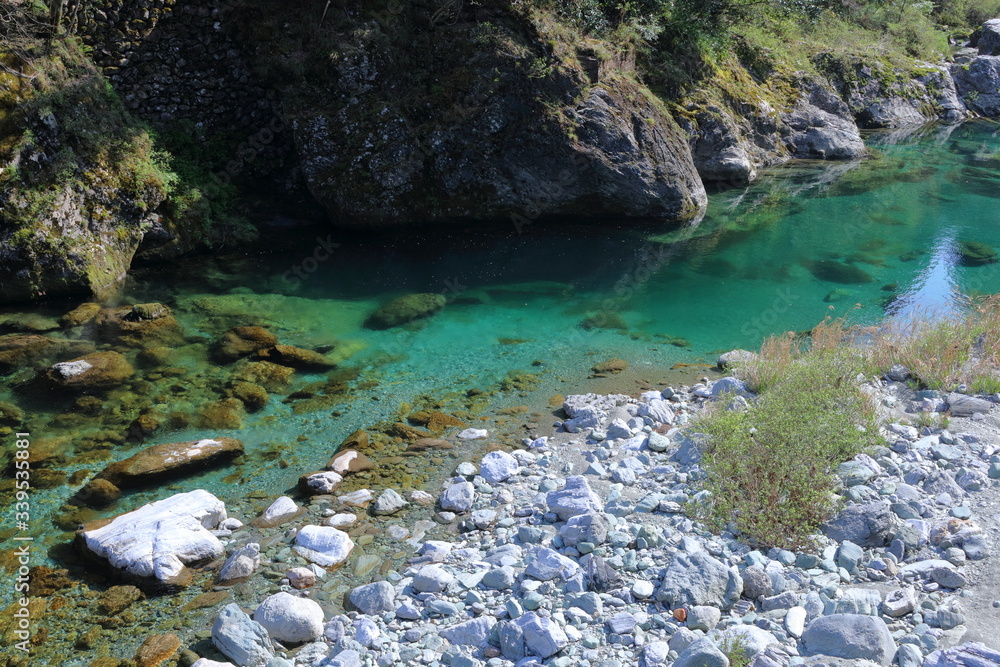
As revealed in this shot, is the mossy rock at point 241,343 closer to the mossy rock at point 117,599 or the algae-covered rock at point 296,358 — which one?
the algae-covered rock at point 296,358

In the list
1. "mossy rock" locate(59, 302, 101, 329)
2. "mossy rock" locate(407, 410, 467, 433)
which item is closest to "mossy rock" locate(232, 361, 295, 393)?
"mossy rock" locate(407, 410, 467, 433)

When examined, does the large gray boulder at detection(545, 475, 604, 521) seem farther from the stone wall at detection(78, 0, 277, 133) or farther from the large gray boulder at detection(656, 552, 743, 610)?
the stone wall at detection(78, 0, 277, 133)

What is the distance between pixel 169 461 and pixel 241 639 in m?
3.14

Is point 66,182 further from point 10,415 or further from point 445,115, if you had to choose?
point 445,115

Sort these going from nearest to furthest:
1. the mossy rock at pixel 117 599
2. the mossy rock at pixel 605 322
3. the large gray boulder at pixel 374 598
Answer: the large gray boulder at pixel 374 598, the mossy rock at pixel 117 599, the mossy rock at pixel 605 322

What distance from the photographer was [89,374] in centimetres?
921

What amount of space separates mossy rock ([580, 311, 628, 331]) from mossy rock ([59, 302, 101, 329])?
829 centimetres

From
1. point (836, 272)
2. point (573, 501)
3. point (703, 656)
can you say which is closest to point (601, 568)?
point (573, 501)

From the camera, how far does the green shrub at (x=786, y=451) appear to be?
18.6ft

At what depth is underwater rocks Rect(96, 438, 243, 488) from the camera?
7.34m

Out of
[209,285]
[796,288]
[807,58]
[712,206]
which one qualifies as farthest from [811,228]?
[209,285]

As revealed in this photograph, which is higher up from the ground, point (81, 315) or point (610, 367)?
point (610, 367)

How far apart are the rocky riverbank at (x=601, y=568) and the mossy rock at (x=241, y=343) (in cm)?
367

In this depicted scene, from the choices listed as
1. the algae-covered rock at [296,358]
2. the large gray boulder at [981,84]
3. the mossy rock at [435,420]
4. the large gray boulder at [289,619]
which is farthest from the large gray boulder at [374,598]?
the large gray boulder at [981,84]
